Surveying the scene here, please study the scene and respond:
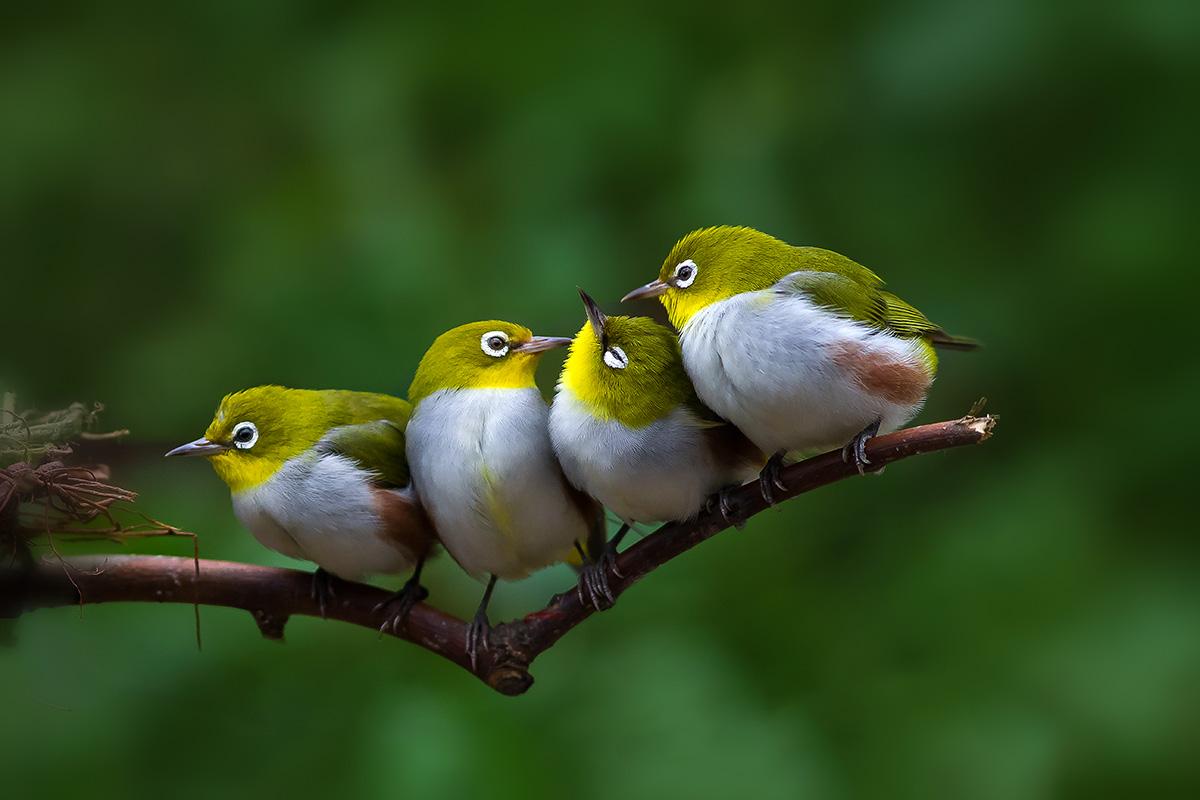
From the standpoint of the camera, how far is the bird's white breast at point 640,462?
70.4 inches

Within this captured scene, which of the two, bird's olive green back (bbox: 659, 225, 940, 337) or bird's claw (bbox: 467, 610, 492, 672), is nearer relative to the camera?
bird's olive green back (bbox: 659, 225, 940, 337)

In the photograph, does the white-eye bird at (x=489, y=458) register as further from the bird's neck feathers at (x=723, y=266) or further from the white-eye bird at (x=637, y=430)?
the bird's neck feathers at (x=723, y=266)

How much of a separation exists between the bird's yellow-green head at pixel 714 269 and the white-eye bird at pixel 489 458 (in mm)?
209

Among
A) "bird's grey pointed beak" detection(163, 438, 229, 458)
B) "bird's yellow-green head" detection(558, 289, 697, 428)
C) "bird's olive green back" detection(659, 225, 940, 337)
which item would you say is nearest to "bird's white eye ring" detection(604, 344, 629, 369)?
"bird's yellow-green head" detection(558, 289, 697, 428)

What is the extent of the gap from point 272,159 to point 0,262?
89 centimetres

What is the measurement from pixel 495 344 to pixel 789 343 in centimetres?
54

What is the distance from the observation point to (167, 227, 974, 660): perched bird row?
1702mm

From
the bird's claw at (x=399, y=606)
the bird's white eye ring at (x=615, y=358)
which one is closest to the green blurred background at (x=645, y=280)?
the bird's claw at (x=399, y=606)

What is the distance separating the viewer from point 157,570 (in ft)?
6.95

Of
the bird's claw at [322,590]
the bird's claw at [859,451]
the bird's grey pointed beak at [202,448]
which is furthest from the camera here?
the bird's claw at [322,590]

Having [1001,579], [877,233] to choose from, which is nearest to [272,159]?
[877,233]

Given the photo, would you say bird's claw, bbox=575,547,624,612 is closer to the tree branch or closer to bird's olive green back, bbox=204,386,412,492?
the tree branch

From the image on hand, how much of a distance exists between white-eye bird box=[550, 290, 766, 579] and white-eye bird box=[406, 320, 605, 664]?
8cm

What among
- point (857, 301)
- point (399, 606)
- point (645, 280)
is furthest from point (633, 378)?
point (645, 280)
